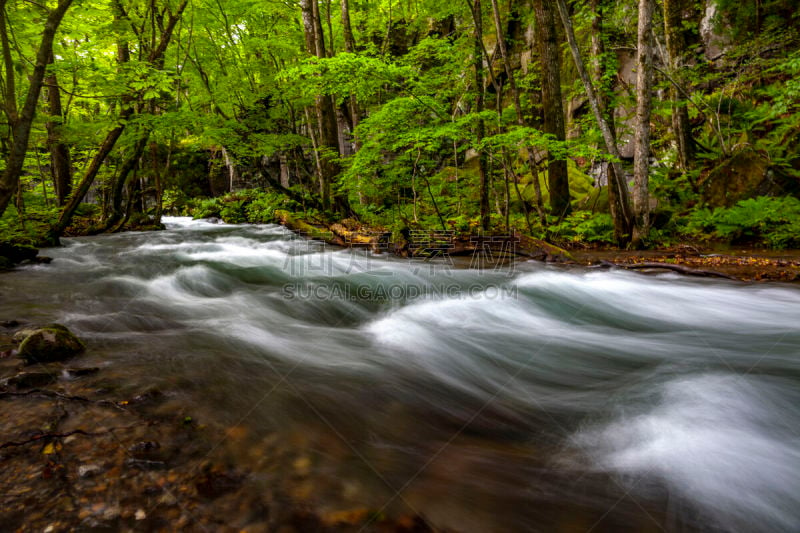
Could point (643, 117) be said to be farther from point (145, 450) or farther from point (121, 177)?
point (121, 177)

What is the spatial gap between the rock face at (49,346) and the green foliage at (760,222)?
926 cm

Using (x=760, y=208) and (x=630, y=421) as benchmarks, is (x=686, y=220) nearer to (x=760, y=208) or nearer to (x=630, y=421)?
(x=760, y=208)

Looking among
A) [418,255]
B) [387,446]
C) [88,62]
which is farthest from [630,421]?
[88,62]

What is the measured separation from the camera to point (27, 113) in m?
4.20

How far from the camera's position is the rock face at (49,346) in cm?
241

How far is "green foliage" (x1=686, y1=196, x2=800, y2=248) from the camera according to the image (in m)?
6.51

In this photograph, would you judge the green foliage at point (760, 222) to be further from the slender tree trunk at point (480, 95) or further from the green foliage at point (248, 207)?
the green foliage at point (248, 207)

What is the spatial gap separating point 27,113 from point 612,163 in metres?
8.38

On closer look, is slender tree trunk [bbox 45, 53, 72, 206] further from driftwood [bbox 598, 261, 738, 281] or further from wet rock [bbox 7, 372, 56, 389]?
driftwood [bbox 598, 261, 738, 281]

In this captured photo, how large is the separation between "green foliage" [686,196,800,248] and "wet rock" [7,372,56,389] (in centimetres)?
927

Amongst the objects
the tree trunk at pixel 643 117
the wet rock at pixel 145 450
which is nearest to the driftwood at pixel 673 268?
the tree trunk at pixel 643 117

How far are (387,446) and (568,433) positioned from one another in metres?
1.11

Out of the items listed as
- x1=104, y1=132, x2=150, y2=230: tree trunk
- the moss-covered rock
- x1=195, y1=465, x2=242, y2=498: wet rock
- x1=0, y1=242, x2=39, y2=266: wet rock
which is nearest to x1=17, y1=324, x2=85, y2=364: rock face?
x1=195, y1=465, x2=242, y2=498: wet rock

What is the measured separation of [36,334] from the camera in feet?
8.23
